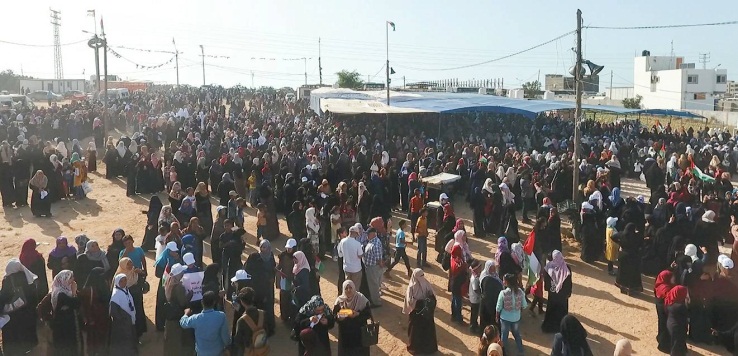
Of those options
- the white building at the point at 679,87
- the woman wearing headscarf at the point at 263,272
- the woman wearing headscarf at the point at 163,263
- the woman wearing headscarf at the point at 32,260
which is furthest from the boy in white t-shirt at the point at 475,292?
the white building at the point at 679,87

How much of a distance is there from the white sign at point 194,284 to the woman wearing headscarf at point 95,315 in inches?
31.5

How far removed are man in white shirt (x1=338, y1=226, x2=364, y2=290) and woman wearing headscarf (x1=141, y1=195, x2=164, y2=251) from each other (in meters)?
3.87

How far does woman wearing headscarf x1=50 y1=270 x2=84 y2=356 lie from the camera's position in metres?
5.92

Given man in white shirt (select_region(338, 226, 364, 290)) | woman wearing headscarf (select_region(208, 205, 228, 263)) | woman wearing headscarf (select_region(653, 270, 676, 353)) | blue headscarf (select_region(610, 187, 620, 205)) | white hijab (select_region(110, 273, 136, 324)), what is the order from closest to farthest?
white hijab (select_region(110, 273, 136, 324)), woman wearing headscarf (select_region(653, 270, 676, 353)), man in white shirt (select_region(338, 226, 364, 290)), woman wearing headscarf (select_region(208, 205, 228, 263)), blue headscarf (select_region(610, 187, 620, 205))

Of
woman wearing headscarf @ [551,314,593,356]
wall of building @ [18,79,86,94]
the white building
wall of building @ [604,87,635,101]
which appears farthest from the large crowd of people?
wall of building @ [604,87,635,101]

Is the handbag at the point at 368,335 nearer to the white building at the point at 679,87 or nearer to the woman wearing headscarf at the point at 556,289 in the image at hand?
the woman wearing headscarf at the point at 556,289

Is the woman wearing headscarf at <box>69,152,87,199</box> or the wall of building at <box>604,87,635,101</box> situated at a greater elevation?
the wall of building at <box>604,87,635,101</box>

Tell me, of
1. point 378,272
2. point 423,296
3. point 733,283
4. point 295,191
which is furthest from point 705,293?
point 295,191

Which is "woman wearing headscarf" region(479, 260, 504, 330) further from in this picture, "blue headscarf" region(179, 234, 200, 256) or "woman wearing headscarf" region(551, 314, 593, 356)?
"blue headscarf" region(179, 234, 200, 256)

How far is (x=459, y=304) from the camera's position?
7730 mm

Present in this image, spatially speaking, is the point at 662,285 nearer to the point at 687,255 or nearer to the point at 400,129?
the point at 687,255

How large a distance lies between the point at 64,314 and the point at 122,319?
53 centimetres

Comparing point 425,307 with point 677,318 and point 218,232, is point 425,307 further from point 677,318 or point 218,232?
point 218,232

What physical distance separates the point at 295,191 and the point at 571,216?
5202 mm
